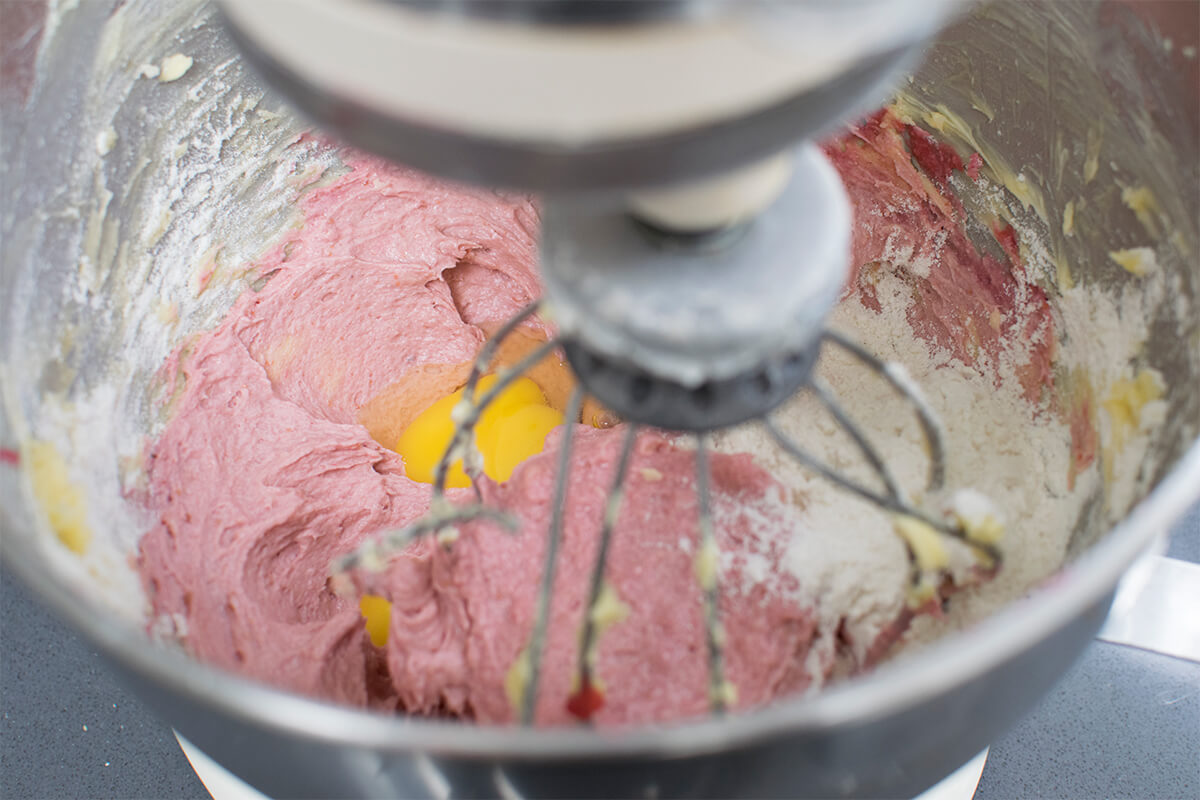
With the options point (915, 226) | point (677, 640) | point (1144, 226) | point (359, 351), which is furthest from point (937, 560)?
point (359, 351)

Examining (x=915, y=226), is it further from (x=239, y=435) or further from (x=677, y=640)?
(x=239, y=435)

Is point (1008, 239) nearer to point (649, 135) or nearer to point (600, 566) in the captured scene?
point (600, 566)

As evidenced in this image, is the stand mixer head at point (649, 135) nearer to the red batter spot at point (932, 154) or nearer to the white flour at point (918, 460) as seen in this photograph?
the white flour at point (918, 460)

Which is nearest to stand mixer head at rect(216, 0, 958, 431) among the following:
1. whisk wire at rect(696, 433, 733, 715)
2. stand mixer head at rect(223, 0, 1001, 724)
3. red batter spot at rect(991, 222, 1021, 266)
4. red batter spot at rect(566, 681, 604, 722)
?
stand mixer head at rect(223, 0, 1001, 724)

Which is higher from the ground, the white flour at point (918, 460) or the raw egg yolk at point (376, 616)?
the white flour at point (918, 460)

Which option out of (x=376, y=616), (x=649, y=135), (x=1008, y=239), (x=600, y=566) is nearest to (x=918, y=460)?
(x=1008, y=239)

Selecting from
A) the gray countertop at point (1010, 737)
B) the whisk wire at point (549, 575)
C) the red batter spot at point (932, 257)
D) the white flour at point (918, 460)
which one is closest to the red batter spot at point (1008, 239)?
the red batter spot at point (932, 257)
